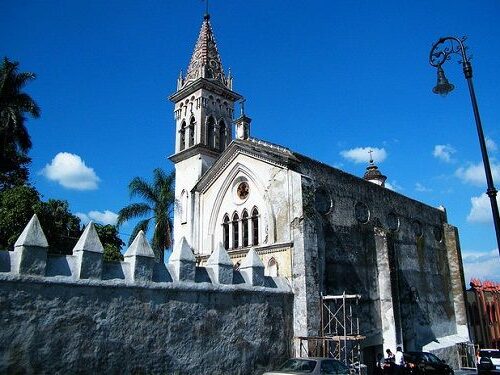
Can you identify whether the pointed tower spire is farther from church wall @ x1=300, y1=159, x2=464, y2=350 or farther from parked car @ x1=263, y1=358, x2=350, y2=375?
parked car @ x1=263, y1=358, x2=350, y2=375

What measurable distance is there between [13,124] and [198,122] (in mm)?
11356

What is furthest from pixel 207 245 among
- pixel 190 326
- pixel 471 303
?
pixel 471 303

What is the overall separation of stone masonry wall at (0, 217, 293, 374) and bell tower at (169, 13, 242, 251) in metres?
9.15

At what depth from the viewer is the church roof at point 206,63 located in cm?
2922

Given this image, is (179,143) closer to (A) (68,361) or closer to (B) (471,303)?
(A) (68,361)

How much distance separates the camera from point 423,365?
19141mm

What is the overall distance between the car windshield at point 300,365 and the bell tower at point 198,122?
1277cm

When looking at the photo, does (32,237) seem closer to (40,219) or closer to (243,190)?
(40,219)

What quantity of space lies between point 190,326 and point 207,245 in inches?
387

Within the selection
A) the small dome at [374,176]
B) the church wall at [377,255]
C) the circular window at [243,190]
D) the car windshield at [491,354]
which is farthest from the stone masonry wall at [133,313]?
the small dome at [374,176]

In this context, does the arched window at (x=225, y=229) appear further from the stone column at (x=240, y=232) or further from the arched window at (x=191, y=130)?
the arched window at (x=191, y=130)

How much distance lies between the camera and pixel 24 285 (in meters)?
11.5

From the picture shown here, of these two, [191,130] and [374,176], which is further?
[374,176]

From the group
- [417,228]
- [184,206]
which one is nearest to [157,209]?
[184,206]
